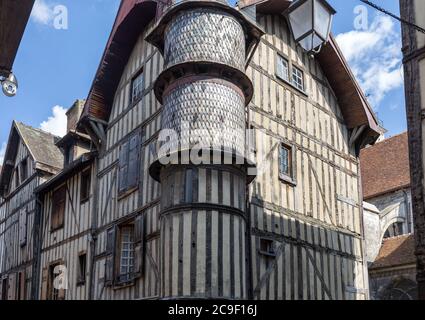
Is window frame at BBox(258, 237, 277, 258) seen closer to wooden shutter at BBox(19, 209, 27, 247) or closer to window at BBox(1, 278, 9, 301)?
wooden shutter at BBox(19, 209, 27, 247)

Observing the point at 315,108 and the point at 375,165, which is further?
the point at 375,165

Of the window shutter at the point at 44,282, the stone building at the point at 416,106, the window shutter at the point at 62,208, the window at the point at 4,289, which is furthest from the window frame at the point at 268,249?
the window at the point at 4,289

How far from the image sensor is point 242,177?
9438 mm

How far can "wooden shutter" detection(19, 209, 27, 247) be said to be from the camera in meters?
16.7

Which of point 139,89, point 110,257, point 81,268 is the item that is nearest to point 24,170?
point 81,268

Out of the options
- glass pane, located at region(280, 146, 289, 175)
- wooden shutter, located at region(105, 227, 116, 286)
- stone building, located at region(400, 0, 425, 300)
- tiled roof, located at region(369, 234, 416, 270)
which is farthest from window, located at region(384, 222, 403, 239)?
stone building, located at region(400, 0, 425, 300)

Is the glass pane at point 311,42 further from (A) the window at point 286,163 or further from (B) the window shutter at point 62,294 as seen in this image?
(B) the window shutter at point 62,294

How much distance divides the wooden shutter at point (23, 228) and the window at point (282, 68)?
9265mm

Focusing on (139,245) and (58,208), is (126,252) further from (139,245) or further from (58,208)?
(58,208)

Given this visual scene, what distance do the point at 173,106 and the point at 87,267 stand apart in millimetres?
5238

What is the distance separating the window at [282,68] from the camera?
474 inches

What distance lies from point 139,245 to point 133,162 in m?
1.94

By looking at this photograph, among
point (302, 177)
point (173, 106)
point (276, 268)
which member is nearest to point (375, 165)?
point (302, 177)
